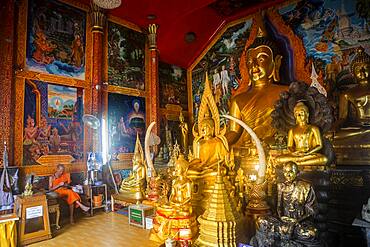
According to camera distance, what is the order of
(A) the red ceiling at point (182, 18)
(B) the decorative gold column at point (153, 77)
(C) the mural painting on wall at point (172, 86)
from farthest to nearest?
(C) the mural painting on wall at point (172, 86)
(B) the decorative gold column at point (153, 77)
(A) the red ceiling at point (182, 18)

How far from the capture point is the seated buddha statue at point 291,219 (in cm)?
231

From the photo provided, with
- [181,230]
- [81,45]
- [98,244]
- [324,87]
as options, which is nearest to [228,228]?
[181,230]

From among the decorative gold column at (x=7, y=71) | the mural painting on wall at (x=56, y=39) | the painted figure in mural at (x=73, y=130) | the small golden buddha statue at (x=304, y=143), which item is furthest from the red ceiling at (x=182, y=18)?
the small golden buddha statue at (x=304, y=143)

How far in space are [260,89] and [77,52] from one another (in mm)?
4285

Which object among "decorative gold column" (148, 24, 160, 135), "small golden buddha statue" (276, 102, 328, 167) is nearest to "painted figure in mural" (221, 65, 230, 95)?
"decorative gold column" (148, 24, 160, 135)

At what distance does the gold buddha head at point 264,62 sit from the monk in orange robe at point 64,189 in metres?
4.69

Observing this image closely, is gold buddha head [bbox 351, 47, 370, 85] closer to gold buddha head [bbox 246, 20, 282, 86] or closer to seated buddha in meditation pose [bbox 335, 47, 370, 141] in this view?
seated buddha in meditation pose [bbox 335, 47, 370, 141]

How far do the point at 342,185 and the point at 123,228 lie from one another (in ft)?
10.1

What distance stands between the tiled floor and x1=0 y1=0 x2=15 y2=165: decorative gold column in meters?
1.73

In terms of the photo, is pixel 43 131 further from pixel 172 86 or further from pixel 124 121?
pixel 172 86

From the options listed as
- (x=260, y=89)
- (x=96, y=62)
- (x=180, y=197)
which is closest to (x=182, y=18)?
(x=96, y=62)

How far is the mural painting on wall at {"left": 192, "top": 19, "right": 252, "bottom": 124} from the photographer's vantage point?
7.30 metres

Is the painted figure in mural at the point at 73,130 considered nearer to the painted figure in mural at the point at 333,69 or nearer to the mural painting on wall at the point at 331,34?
the mural painting on wall at the point at 331,34

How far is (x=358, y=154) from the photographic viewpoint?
386 centimetres
